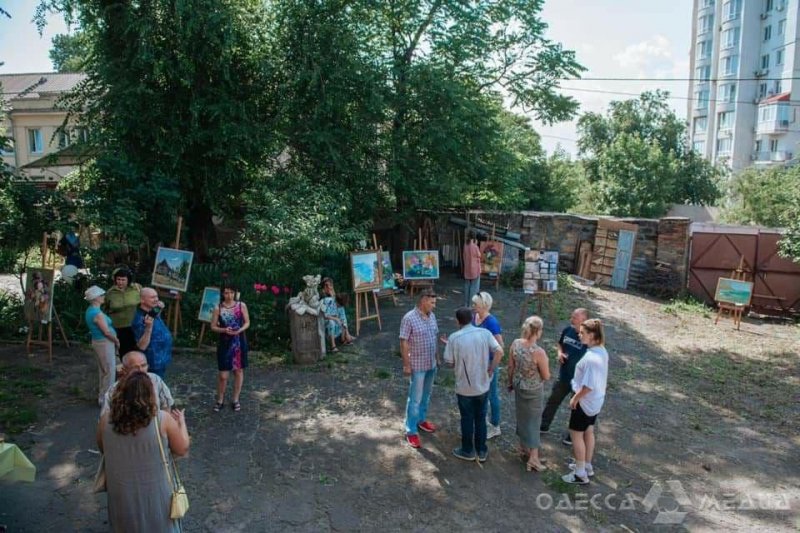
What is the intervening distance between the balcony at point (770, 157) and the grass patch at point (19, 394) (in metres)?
48.6

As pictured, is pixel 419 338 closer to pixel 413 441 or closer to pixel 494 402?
pixel 413 441

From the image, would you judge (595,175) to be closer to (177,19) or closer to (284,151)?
(284,151)

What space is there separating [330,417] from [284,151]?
7.83 meters

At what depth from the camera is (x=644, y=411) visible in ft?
26.8

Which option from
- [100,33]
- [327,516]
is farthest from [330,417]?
[100,33]

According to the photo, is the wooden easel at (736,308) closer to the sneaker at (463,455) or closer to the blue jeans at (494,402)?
the blue jeans at (494,402)

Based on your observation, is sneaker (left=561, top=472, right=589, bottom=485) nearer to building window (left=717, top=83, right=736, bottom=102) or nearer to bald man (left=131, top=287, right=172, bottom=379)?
bald man (left=131, top=287, right=172, bottom=379)

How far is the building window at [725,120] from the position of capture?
48.5 m

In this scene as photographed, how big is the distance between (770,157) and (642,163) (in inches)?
837

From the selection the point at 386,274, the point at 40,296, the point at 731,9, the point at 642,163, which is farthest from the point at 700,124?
the point at 40,296

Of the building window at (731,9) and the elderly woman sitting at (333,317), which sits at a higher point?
the building window at (731,9)

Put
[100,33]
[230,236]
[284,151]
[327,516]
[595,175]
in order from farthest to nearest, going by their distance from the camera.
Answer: [595,175] < [230,236] < [284,151] < [100,33] < [327,516]

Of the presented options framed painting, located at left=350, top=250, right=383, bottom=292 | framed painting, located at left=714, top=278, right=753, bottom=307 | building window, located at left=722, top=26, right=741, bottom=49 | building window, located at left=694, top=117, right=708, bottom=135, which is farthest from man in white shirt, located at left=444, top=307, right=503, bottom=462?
building window, located at left=694, top=117, right=708, bottom=135

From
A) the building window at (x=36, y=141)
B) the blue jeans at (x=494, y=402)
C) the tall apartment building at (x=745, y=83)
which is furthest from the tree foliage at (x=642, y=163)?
the building window at (x=36, y=141)
